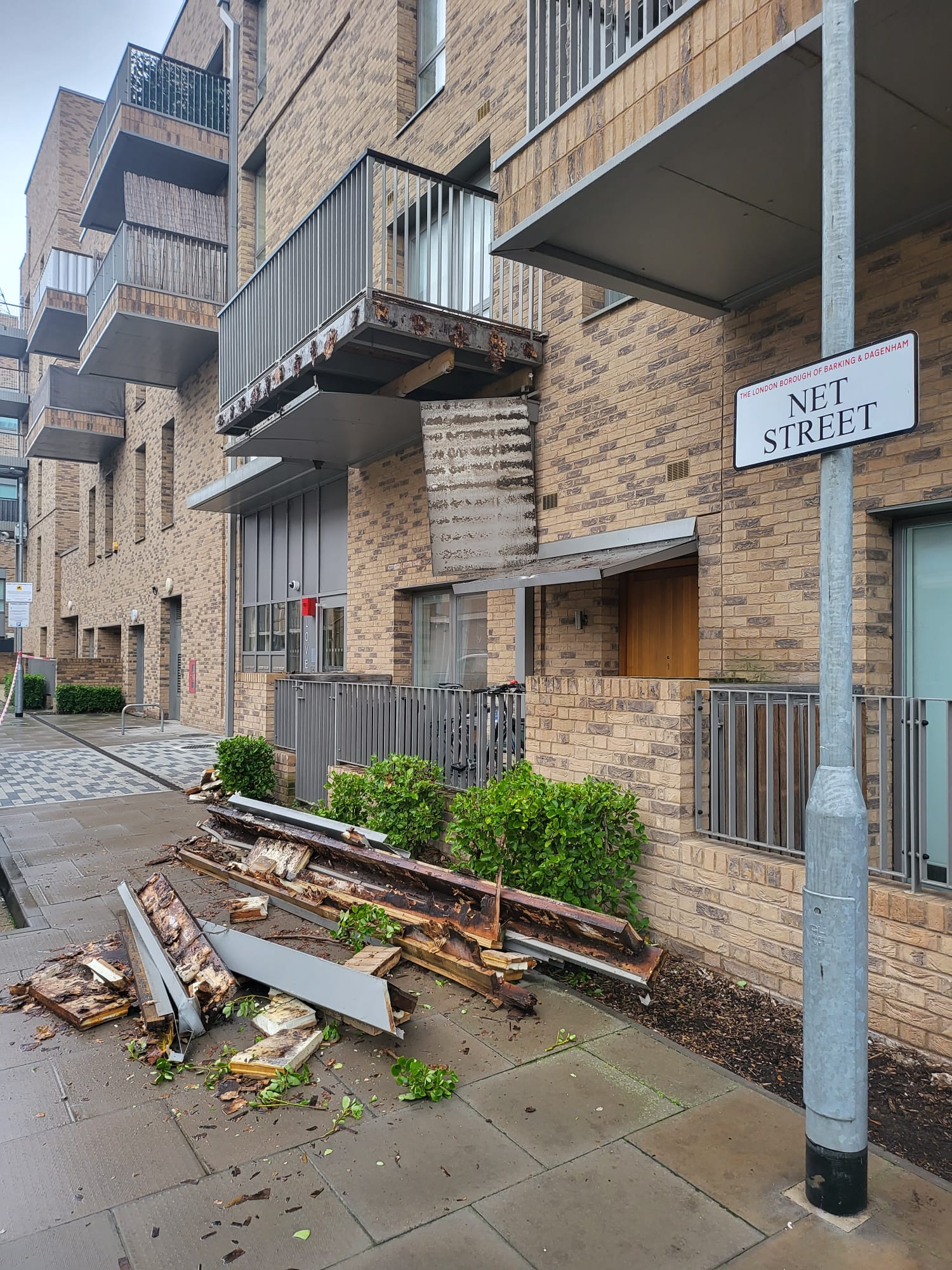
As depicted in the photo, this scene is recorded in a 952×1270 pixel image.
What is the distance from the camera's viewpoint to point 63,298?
972 inches

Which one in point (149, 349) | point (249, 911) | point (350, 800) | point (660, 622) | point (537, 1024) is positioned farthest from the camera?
point (149, 349)

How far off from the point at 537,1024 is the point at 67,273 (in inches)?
1084

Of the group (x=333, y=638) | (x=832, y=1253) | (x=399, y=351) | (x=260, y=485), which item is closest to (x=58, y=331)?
(x=260, y=485)

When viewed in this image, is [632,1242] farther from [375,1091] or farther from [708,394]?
[708,394]

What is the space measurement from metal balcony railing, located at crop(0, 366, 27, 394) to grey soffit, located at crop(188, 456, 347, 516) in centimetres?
3012

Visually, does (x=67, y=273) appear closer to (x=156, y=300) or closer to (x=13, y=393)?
(x=156, y=300)

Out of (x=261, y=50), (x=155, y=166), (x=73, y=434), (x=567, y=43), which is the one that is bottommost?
(x=567, y=43)

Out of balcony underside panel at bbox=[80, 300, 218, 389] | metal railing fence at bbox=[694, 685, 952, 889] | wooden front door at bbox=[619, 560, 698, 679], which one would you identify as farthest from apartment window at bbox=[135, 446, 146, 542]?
metal railing fence at bbox=[694, 685, 952, 889]

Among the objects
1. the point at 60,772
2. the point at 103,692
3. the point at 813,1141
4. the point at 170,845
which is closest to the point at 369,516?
the point at 170,845

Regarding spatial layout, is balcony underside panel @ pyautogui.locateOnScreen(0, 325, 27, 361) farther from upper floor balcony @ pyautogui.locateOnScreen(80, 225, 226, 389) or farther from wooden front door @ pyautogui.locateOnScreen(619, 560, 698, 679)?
wooden front door @ pyautogui.locateOnScreen(619, 560, 698, 679)

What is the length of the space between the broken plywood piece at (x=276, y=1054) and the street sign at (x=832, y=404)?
3.08 m

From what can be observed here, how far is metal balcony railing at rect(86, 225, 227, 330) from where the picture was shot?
16891mm

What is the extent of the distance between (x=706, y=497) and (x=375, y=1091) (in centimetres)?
476

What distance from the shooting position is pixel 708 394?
21.5ft
